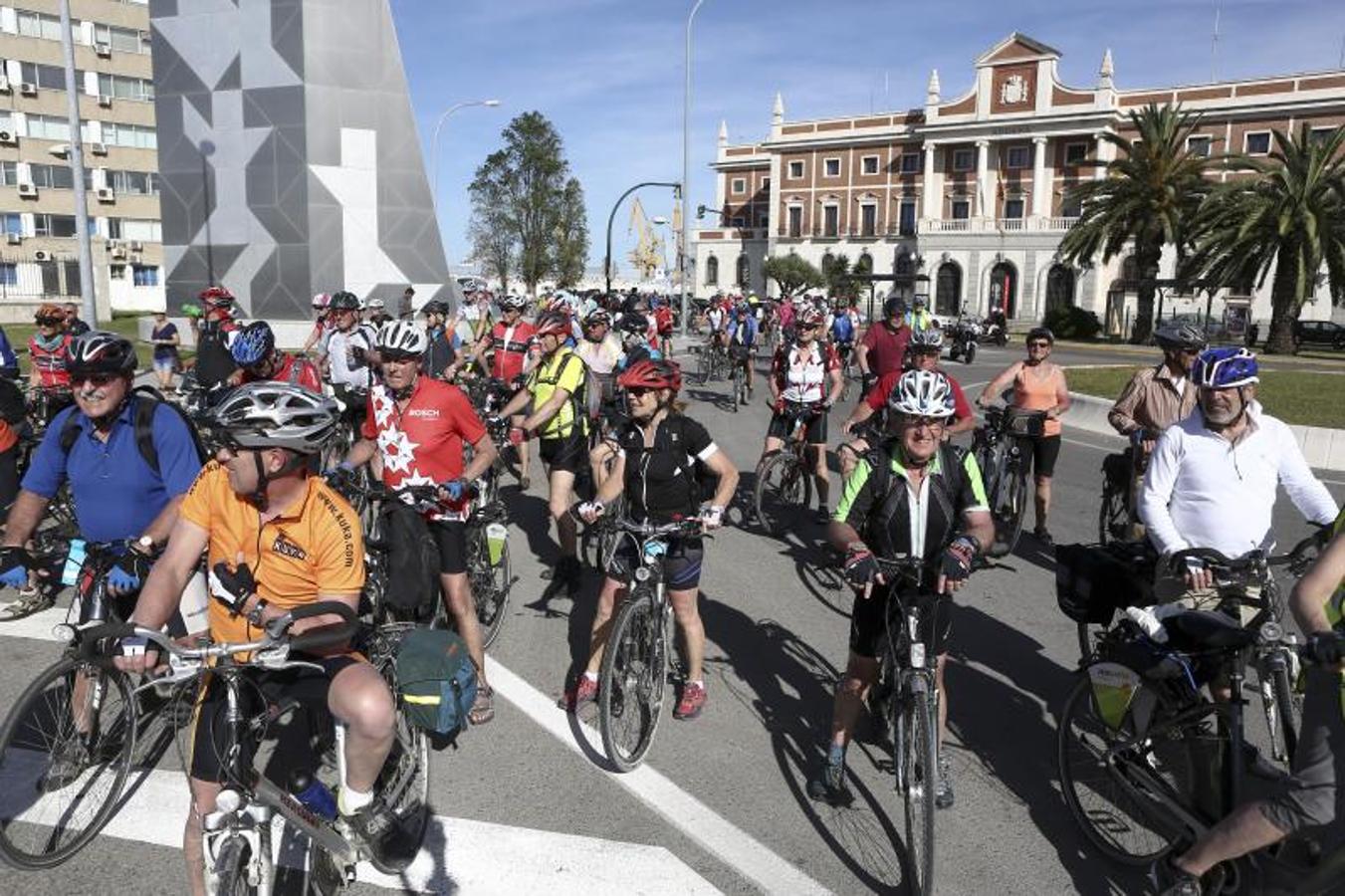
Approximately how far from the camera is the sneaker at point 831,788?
4297 mm

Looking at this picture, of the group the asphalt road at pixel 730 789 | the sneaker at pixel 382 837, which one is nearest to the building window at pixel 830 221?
the asphalt road at pixel 730 789

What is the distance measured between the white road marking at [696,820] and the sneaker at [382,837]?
1080 millimetres

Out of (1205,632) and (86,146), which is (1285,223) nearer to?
(1205,632)

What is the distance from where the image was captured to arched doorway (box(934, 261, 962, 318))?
7396 cm

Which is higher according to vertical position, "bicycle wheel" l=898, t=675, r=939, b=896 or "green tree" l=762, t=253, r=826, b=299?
"green tree" l=762, t=253, r=826, b=299

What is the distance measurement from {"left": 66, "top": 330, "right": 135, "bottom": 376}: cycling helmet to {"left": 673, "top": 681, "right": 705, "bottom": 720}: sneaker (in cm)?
320

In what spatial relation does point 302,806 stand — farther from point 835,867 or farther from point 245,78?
point 245,78

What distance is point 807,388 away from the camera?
30.2 ft

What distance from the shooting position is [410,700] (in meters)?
3.33

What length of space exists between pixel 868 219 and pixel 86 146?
190ft

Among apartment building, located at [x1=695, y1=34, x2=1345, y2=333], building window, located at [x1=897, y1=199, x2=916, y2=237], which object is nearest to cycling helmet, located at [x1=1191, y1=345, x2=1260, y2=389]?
apartment building, located at [x1=695, y1=34, x2=1345, y2=333]

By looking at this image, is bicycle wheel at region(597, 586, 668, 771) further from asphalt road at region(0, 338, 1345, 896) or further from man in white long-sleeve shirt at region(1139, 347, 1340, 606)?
man in white long-sleeve shirt at region(1139, 347, 1340, 606)

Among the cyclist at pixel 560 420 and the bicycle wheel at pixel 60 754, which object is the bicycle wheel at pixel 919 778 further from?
the cyclist at pixel 560 420

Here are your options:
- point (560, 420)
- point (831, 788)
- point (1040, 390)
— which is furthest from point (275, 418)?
point (1040, 390)
